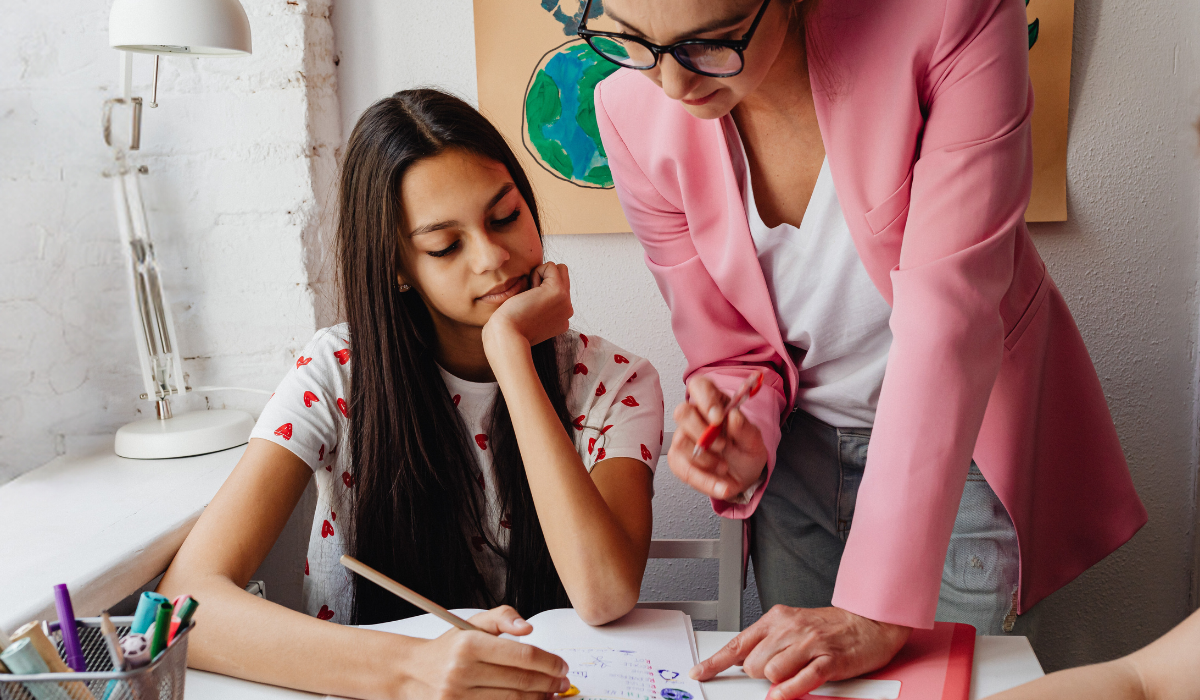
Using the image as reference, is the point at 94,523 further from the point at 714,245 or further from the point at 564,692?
the point at 714,245

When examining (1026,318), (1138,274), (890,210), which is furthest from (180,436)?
(1138,274)

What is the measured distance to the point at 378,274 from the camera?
3.79 feet

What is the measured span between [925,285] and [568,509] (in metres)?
0.47

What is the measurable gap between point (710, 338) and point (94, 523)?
2.85 feet

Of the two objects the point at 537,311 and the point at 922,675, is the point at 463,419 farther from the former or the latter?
the point at 922,675

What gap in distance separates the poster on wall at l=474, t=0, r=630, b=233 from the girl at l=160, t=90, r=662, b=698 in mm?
446

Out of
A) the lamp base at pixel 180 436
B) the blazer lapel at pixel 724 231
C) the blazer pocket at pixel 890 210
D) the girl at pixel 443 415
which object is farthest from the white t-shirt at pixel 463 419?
the blazer pocket at pixel 890 210

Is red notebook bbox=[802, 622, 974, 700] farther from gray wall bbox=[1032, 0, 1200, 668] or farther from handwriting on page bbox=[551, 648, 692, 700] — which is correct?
gray wall bbox=[1032, 0, 1200, 668]

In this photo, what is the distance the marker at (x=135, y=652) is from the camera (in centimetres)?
56

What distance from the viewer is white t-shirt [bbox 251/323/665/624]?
113 centimetres

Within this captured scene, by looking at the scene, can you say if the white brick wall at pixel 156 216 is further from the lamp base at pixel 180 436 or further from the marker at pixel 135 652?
the marker at pixel 135 652

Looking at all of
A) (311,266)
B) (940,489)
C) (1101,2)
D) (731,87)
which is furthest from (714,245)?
(1101,2)

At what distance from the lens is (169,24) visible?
1.19 meters

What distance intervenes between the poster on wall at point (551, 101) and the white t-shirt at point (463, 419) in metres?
0.48
